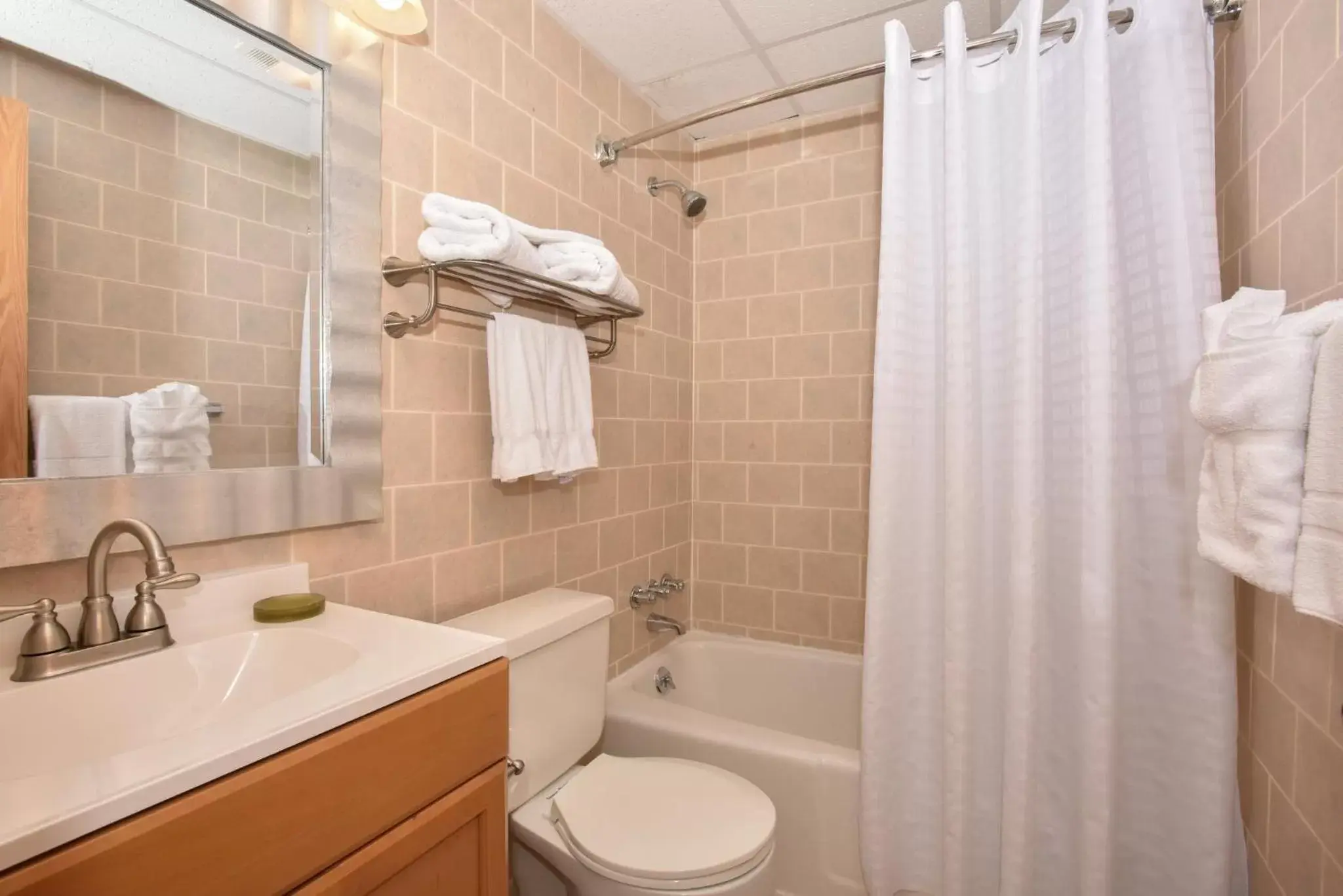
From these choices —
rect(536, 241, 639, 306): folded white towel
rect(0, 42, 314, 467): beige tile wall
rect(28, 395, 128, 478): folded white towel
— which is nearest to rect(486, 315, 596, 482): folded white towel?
rect(536, 241, 639, 306): folded white towel

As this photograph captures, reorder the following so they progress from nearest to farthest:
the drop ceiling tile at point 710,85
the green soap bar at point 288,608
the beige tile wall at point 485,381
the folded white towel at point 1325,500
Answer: the folded white towel at point 1325,500, the green soap bar at point 288,608, the beige tile wall at point 485,381, the drop ceiling tile at point 710,85

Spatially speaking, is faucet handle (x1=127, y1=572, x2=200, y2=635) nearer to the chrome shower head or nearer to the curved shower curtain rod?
the curved shower curtain rod

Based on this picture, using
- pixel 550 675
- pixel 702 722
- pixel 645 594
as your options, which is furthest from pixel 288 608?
pixel 645 594

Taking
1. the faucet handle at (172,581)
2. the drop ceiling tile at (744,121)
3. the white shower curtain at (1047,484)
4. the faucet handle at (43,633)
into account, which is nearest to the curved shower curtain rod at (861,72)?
the white shower curtain at (1047,484)

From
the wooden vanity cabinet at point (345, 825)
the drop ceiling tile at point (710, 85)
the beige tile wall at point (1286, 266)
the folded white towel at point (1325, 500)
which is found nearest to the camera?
the wooden vanity cabinet at point (345, 825)

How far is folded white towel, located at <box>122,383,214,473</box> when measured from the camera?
0.94m

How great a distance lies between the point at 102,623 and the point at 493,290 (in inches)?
35.9

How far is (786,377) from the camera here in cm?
223

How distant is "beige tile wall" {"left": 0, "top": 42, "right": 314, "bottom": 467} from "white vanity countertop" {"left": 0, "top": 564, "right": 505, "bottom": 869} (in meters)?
0.28

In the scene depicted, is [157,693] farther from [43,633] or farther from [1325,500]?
[1325,500]

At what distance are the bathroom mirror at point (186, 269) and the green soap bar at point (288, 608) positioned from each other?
13cm

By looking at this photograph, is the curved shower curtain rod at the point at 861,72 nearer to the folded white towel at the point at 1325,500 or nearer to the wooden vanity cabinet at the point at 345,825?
the folded white towel at the point at 1325,500

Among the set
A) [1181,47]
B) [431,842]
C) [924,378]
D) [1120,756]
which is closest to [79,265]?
[431,842]

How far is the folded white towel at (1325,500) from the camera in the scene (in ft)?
2.22
